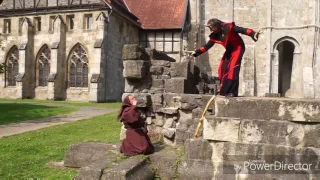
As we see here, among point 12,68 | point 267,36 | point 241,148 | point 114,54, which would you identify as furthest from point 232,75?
point 12,68

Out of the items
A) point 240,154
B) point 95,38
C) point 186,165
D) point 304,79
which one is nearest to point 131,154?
point 186,165

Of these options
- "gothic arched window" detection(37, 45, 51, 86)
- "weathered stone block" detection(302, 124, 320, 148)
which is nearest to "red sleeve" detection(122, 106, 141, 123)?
"weathered stone block" detection(302, 124, 320, 148)

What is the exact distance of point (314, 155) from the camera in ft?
13.5

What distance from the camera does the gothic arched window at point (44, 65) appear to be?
26234mm

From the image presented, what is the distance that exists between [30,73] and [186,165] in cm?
2482

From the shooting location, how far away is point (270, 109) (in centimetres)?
437

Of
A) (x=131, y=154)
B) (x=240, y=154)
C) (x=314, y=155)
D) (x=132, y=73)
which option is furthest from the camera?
(x=132, y=73)

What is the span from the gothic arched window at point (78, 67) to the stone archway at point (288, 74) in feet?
56.7

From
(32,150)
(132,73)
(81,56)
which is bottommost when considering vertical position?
(32,150)

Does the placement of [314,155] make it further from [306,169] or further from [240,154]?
[240,154]

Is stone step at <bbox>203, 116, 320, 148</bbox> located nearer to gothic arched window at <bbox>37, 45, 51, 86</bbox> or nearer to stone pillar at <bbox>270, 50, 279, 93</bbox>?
gothic arched window at <bbox>37, 45, 51, 86</bbox>

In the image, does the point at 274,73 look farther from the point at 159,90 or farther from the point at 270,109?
the point at 270,109

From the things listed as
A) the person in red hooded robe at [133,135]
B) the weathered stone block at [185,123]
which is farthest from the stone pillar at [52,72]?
the person in red hooded robe at [133,135]

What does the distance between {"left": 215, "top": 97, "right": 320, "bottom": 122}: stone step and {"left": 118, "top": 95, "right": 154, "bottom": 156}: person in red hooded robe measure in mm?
1659
